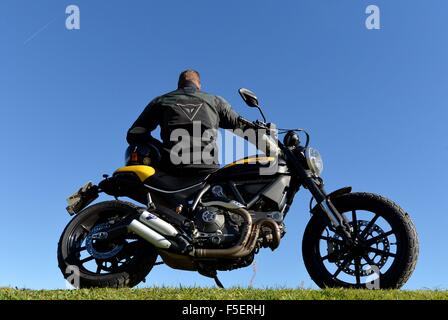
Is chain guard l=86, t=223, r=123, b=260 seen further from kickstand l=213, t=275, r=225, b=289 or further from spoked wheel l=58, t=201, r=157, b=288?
kickstand l=213, t=275, r=225, b=289

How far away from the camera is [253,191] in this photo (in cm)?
764

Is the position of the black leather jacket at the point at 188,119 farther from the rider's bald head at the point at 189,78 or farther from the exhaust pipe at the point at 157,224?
the exhaust pipe at the point at 157,224

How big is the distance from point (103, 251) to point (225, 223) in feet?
5.40

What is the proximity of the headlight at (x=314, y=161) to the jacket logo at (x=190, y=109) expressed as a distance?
1543 millimetres

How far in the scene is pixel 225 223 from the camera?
7473mm

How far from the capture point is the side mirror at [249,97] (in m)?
7.34

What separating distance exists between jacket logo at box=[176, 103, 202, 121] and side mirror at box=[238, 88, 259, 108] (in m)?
0.81

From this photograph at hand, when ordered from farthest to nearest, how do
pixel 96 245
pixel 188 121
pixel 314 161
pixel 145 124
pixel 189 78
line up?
pixel 189 78, pixel 145 124, pixel 188 121, pixel 96 245, pixel 314 161

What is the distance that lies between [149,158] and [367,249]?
10.1ft

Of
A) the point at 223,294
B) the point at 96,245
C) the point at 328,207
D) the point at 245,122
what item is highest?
the point at 245,122

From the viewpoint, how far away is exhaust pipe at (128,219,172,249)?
7328mm

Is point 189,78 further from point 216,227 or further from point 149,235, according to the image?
point 149,235

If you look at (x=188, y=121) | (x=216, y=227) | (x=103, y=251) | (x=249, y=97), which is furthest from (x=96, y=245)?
(x=249, y=97)
